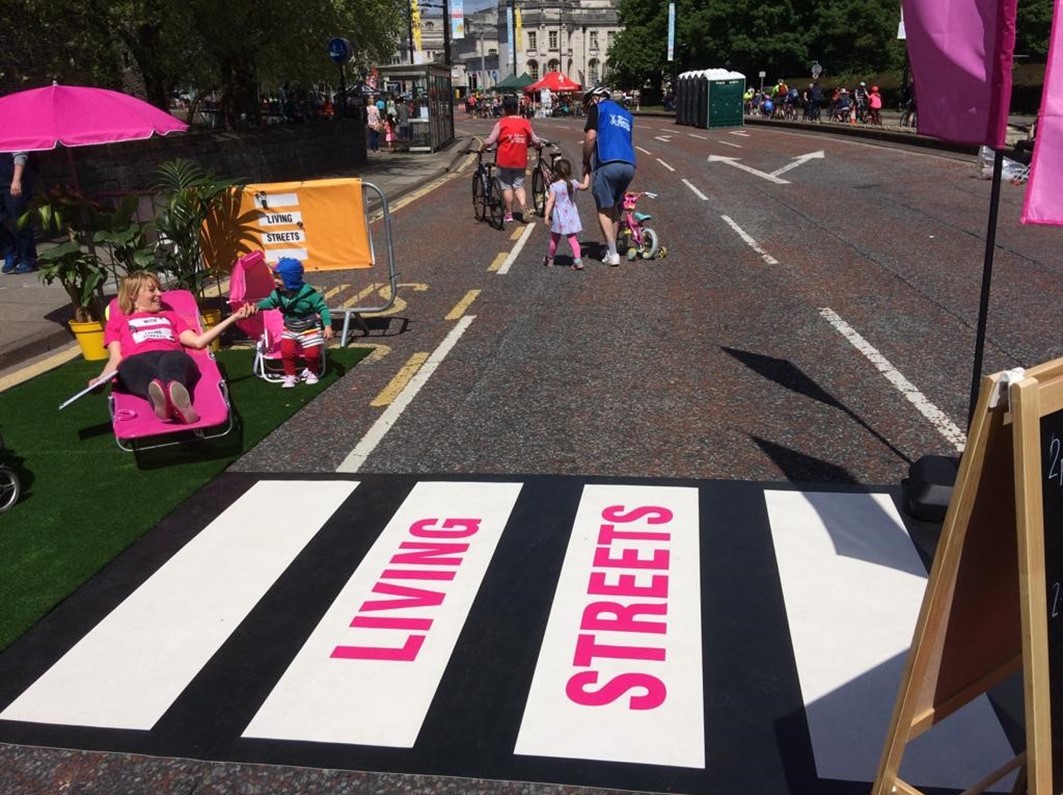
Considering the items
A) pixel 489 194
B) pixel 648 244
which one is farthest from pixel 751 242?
pixel 489 194

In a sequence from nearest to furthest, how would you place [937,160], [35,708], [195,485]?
1. [35,708]
2. [195,485]
3. [937,160]

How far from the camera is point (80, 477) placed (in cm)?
546

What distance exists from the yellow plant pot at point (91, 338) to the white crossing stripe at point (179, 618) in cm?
374

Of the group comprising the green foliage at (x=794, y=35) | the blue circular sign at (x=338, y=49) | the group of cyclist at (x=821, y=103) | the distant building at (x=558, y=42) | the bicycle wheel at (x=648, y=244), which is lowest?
the bicycle wheel at (x=648, y=244)

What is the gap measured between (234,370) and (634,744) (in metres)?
5.49

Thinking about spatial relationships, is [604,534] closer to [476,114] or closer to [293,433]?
[293,433]

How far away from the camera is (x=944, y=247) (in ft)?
38.7

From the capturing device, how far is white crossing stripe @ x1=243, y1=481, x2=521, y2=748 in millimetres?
3299

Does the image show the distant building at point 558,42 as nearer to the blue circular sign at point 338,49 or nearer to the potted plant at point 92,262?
the blue circular sign at point 338,49

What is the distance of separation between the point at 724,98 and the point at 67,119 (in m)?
39.2

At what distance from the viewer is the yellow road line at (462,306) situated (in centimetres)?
912

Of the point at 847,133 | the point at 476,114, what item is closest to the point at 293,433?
the point at 847,133

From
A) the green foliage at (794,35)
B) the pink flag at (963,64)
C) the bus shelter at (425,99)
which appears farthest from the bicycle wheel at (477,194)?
the green foliage at (794,35)

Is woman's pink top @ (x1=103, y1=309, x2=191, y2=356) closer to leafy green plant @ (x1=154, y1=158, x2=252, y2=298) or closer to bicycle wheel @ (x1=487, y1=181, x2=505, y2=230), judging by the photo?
leafy green plant @ (x1=154, y1=158, x2=252, y2=298)
